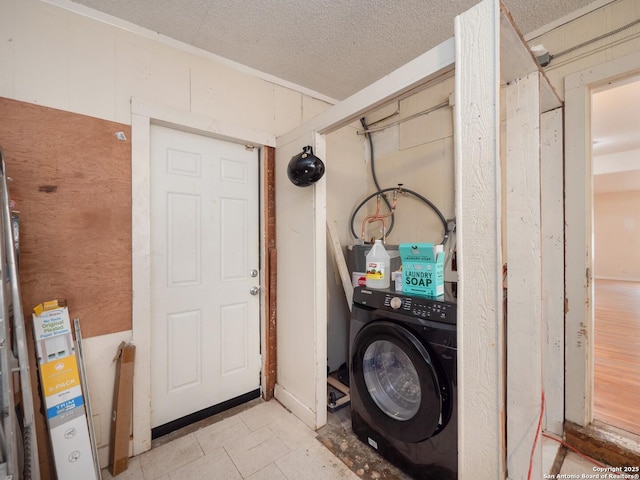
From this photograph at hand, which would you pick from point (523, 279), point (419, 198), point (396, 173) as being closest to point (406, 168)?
point (396, 173)

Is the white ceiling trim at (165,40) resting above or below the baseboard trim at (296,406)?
above

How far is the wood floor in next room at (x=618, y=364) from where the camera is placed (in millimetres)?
1806

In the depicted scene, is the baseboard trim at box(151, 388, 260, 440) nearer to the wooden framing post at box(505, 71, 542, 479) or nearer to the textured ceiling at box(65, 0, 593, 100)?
the wooden framing post at box(505, 71, 542, 479)

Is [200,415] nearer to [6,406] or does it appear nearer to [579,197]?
[6,406]

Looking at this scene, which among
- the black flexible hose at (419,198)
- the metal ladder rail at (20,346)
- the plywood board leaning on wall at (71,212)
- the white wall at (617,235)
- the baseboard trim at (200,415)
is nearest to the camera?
the metal ladder rail at (20,346)

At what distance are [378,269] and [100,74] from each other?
2011 millimetres

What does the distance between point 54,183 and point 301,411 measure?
2.06 m

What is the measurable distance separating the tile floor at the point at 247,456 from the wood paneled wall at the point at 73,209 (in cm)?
81

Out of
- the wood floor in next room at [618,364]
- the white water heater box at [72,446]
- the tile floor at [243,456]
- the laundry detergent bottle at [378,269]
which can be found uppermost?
the laundry detergent bottle at [378,269]

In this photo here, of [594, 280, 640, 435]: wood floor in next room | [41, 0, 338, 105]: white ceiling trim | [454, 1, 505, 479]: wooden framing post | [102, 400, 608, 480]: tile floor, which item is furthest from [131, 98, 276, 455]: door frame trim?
[594, 280, 640, 435]: wood floor in next room

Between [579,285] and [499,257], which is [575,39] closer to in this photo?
[579,285]

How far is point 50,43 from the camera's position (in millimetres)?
1476

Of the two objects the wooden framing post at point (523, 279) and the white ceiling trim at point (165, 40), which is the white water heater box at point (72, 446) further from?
the white ceiling trim at point (165, 40)

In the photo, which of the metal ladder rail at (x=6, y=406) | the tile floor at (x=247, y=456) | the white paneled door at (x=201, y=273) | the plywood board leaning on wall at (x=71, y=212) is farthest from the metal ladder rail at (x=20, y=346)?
the white paneled door at (x=201, y=273)
